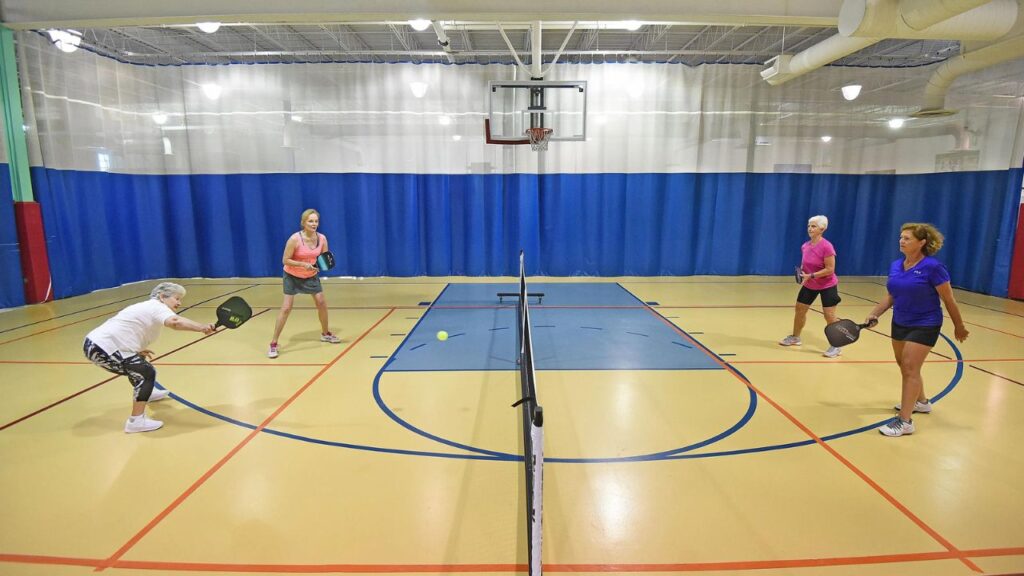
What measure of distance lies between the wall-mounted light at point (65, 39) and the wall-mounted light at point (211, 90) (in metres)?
2.51

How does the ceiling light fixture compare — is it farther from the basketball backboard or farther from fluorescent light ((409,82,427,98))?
fluorescent light ((409,82,427,98))

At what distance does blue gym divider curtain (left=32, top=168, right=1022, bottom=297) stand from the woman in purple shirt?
9.12 metres

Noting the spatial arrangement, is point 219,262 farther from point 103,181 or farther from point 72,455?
point 72,455

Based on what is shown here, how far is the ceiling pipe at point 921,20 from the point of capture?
7.03 meters

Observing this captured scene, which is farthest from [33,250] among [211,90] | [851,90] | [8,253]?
[851,90]

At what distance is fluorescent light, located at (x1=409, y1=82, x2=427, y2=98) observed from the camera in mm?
12969

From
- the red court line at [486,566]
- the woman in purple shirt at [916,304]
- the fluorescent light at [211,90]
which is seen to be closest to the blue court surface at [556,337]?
the woman in purple shirt at [916,304]

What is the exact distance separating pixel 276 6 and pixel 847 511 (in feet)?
32.4

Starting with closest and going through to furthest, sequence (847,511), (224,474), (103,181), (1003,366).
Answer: (847,511) → (224,474) → (1003,366) → (103,181)

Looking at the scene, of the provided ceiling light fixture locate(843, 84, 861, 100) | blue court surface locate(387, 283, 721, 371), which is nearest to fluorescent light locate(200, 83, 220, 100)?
blue court surface locate(387, 283, 721, 371)

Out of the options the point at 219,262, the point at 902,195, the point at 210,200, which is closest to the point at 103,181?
the point at 210,200

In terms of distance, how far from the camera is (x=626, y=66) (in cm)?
1291

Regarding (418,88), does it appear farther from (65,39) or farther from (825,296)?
(825,296)

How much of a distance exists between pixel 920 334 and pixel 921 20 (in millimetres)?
5501
